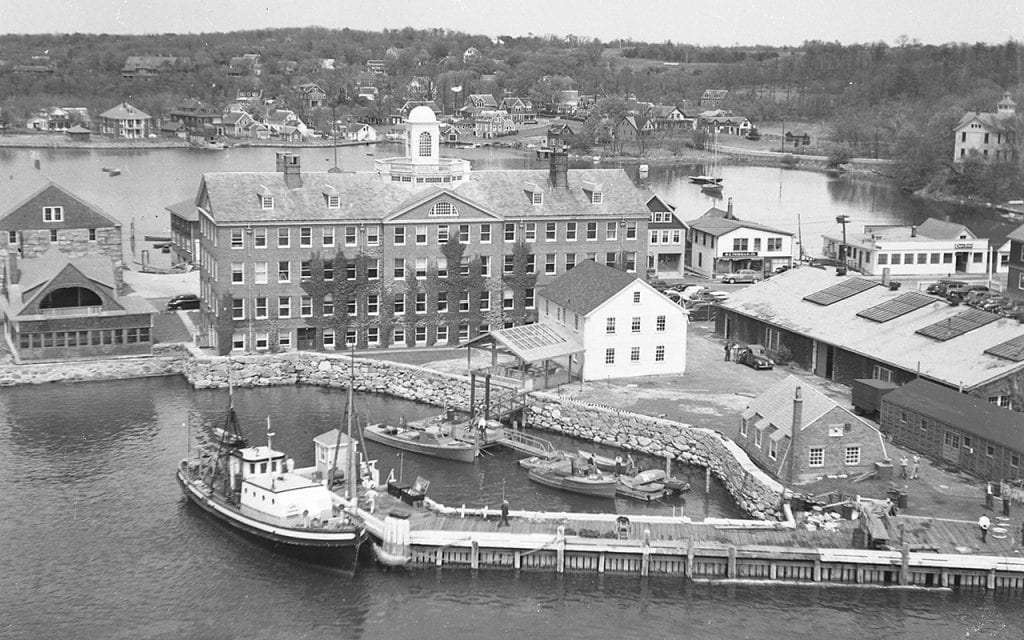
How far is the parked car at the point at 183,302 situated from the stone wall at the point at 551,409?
10682 mm

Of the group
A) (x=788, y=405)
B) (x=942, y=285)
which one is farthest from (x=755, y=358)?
(x=942, y=285)

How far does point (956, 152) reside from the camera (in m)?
177

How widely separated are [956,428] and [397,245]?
2936 centimetres

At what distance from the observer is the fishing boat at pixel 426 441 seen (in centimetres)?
5188

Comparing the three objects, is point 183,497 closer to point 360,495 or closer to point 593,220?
point 360,495

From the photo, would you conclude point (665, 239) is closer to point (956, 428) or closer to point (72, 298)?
point (72, 298)

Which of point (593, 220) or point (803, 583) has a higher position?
point (593, 220)

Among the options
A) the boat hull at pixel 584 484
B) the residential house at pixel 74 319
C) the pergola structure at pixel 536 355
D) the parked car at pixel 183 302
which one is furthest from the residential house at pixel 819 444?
the parked car at pixel 183 302

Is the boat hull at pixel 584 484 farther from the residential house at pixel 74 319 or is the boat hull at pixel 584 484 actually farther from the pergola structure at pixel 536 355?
the residential house at pixel 74 319

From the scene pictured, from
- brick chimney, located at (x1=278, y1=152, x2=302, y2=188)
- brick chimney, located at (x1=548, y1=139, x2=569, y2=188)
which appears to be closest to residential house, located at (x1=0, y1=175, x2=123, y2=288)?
brick chimney, located at (x1=278, y1=152, x2=302, y2=188)

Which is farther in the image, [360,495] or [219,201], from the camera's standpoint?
[219,201]

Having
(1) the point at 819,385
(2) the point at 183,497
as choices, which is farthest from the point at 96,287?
(1) the point at 819,385

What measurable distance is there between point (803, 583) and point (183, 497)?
70.2 ft

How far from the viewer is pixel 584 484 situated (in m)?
48.0
